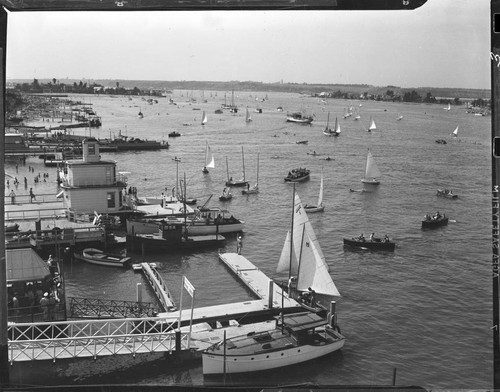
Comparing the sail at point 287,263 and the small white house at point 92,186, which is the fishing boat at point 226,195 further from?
the sail at point 287,263

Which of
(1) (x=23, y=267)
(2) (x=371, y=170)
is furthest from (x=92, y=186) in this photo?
(2) (x=371, y=170)

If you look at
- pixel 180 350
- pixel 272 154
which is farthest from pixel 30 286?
pixel 272 154

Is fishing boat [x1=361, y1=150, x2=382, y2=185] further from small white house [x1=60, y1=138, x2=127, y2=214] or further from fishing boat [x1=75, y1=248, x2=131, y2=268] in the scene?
fishing boat [x1=75, y1=248, x2=131, y2=268]

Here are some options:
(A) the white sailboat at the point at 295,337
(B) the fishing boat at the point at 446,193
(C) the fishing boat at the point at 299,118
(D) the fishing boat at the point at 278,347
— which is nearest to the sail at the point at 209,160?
(C) the fishing boat at the point at 299,118

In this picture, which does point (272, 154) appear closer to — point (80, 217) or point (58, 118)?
point (58, 118)

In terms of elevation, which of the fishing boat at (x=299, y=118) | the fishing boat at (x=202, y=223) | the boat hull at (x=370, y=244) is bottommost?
the boat hull at (x=370, y=244)

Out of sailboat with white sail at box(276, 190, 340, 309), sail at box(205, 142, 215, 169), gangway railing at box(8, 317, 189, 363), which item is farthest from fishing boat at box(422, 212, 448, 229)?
gangway railing at box(8, 317, 189, 363)
